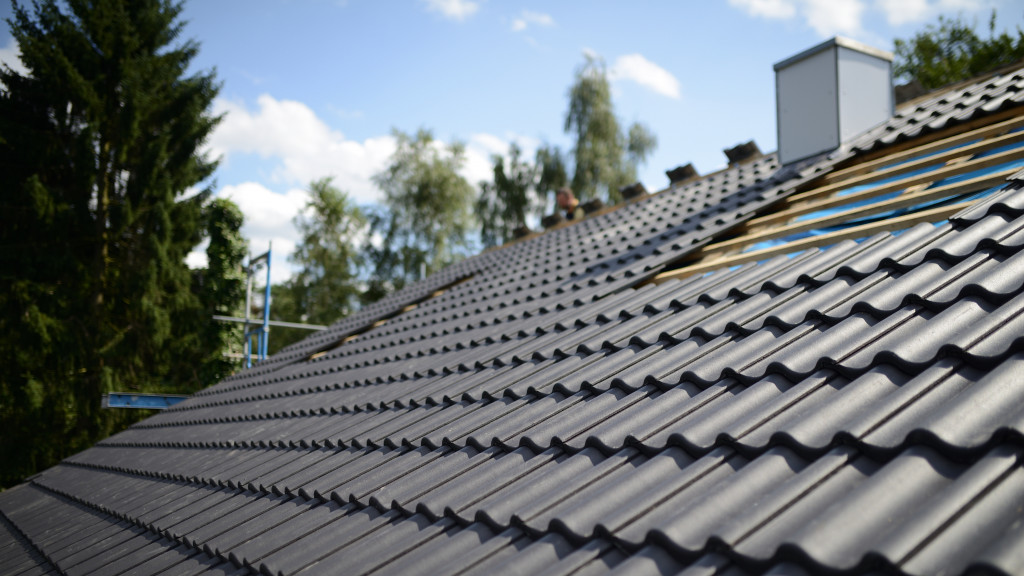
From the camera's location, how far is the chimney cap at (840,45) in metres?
5.68

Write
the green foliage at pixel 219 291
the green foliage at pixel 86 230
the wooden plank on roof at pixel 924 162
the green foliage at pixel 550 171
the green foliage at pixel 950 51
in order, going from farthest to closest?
the green foliage at pixel 550 171, the green foliage at pixel 950 51, the green foliage at pixel 219 291, the green foliage at pixel 86 230, the wooden plank on roof at pixel 924 162

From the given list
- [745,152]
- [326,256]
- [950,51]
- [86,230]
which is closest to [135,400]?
[745,152]

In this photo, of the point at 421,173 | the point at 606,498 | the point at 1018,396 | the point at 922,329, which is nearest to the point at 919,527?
the point at 1018,396

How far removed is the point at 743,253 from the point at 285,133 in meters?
94.0

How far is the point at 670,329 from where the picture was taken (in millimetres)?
2947

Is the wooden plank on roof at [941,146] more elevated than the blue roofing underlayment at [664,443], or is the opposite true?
the wooden plank on roof at [941,146]

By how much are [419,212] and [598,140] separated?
29.7 feet

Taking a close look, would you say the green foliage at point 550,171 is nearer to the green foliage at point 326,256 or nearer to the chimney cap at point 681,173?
the green foliage at point 326,256

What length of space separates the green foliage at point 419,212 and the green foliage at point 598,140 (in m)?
6.00

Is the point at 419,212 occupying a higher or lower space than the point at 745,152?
higher

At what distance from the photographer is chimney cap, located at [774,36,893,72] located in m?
5.68

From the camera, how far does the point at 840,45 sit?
5695 mm

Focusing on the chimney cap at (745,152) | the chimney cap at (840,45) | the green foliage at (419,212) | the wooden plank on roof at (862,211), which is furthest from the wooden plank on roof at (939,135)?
the green foliage at (419,212)

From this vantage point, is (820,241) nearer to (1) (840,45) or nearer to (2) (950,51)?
(1) (840,45)
